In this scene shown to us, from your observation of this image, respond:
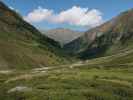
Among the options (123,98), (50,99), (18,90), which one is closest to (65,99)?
(50,99)

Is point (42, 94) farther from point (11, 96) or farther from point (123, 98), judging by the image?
point (123, 98)

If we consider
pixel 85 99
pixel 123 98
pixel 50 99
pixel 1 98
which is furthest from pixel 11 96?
pixel 123 98

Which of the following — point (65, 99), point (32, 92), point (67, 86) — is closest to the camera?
point (65, 99)

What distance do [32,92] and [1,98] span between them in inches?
176

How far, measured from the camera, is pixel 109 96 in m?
43.0

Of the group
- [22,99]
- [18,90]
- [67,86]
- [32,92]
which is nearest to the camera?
[22,99]

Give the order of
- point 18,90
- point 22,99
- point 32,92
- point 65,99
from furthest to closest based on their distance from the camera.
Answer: point 18,90
point 32,92
point 22,99
point 65,99

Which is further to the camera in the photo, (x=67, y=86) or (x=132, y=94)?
(x=67, y=86)

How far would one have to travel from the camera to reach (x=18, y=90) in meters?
50.6

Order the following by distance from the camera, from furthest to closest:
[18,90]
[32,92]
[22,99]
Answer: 1. [18,90]
2. [32,92]
3. [22,99]

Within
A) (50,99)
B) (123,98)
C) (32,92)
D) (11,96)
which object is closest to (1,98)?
(11,96)

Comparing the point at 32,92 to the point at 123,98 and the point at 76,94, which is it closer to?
the point at 76,94

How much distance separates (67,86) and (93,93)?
38.8ft

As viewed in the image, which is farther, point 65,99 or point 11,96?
point 11,96
